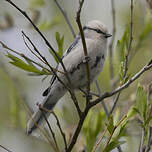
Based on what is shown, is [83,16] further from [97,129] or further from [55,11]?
[97,129]

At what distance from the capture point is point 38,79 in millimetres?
6195

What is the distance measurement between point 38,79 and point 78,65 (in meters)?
3.26

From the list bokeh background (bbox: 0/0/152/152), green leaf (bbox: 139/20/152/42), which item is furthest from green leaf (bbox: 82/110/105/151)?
green leaf (bbox: 139/20/152/42)

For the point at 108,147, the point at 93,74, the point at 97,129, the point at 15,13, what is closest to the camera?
the point at 108,147

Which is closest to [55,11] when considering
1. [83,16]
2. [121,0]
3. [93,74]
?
[83,16]

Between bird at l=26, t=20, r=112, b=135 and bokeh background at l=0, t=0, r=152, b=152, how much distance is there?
0.71ft

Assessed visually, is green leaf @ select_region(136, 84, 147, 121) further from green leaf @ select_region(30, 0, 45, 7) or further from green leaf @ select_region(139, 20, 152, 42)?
green leaf @ select_region(30, 0, 45, 7)

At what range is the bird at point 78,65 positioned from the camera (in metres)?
3.02

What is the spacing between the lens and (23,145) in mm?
5441

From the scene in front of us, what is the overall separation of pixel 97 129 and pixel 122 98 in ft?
5.31

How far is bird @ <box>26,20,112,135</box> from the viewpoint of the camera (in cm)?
302

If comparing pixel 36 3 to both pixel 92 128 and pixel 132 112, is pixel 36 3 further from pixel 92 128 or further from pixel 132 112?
pixel 132 112

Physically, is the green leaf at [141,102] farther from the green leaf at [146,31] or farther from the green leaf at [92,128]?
the green leaf at [146,31]

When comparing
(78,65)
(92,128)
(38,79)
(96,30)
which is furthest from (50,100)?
(38,79)
